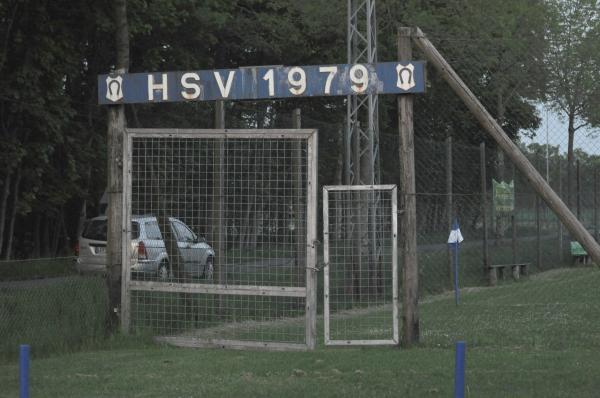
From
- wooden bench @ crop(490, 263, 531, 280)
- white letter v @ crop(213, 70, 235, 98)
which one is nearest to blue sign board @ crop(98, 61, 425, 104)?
white letter v @ crop(213, 70, 235, 98)

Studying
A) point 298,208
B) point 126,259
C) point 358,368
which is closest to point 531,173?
point 358,368

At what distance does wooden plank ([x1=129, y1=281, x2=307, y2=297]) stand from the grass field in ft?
2.24

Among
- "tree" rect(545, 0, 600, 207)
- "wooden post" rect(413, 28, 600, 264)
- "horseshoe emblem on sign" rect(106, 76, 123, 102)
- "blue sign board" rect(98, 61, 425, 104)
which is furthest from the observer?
"horseshoe emblem on sign" rect(106, 76, 123, 102)

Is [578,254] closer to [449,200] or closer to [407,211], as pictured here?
[449,200]

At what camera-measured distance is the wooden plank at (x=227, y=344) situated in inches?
428

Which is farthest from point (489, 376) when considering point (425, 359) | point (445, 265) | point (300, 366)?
point (445, 265)

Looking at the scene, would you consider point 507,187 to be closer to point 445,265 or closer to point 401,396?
point 445,265

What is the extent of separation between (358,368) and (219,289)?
238 cm

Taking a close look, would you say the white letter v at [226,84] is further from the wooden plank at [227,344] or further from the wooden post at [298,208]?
the wooden plank at [227,344]

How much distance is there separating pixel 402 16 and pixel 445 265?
31.1 feet

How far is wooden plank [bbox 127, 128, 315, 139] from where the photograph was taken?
11.0 meters

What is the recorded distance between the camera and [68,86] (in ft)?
93.8

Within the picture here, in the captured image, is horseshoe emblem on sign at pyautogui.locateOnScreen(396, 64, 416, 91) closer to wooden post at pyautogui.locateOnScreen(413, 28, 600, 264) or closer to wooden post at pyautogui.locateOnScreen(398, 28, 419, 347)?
wooden post at pyautogui.locateOnScreen(398, 28, 419, 347)

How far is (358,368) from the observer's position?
30.8 ft
